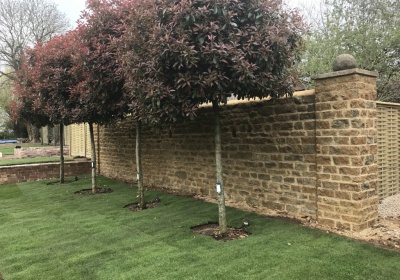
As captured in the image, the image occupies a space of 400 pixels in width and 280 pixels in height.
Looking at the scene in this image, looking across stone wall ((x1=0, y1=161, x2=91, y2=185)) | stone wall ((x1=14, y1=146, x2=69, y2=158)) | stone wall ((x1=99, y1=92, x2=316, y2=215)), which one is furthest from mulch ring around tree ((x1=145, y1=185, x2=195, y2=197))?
stone wall ((x1=14, y1=146, x2=69, y2=158))

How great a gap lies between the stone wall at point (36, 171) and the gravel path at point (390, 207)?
11.5 meters

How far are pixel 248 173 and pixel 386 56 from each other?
10.2 metres

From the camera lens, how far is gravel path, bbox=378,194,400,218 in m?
5.95

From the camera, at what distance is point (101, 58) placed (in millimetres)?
7465

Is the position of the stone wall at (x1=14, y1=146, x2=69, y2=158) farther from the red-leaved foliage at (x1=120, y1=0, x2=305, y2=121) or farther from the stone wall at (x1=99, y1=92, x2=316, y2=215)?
the red-leaved foliage at (x1=120, y1=0, x2=305, y2=121)

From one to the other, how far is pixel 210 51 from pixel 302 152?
2563 millimetres

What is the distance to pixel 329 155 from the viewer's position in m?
5.30

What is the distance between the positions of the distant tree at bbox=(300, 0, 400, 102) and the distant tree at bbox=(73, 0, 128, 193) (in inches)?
339

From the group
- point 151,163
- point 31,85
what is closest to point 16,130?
point 31,85

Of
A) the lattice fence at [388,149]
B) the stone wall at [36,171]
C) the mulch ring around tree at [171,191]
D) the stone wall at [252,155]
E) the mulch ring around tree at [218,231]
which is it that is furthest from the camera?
the stone wall at [36,171]

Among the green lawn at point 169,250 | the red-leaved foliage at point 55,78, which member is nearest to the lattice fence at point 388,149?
the green lawn at point 169,250

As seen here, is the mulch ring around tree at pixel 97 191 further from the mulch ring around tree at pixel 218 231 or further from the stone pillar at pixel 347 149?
the stone pillar at pixel 347 149

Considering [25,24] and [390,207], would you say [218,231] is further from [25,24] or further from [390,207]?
[25,24]

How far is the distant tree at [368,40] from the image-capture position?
1344cm
